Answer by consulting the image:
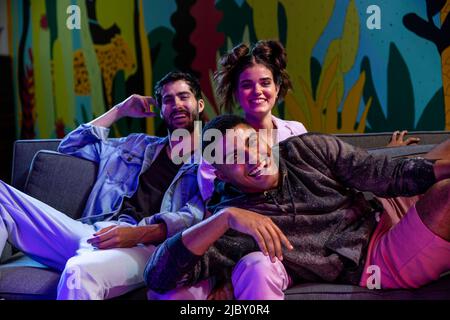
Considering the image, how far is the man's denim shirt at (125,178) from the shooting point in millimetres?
1908

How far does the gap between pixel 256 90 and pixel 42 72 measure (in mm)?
1893

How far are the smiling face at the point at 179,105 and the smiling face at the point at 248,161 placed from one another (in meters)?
0.69

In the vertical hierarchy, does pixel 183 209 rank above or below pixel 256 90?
below

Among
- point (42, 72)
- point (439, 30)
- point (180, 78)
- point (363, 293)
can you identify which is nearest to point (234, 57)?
point (180, 78)

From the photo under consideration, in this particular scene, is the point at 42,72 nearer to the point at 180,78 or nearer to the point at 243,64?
the point at 180,78

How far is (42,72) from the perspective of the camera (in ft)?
11.1

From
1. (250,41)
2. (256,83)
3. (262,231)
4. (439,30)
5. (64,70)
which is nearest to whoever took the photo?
(262,231)

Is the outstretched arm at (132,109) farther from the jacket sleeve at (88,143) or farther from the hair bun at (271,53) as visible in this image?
the hair bun at (271,53)

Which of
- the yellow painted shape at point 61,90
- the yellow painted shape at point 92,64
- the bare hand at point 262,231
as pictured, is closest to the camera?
the bare hand at point 262,231

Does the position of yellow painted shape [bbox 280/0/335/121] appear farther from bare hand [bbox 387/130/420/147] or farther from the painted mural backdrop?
bare hand [bbox 387/130/420/147]

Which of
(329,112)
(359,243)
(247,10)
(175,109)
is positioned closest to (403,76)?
(329,112)

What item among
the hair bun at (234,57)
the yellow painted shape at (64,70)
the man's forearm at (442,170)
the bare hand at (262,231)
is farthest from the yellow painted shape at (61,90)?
the man's forearm at (442,170)

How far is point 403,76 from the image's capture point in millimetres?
2748
